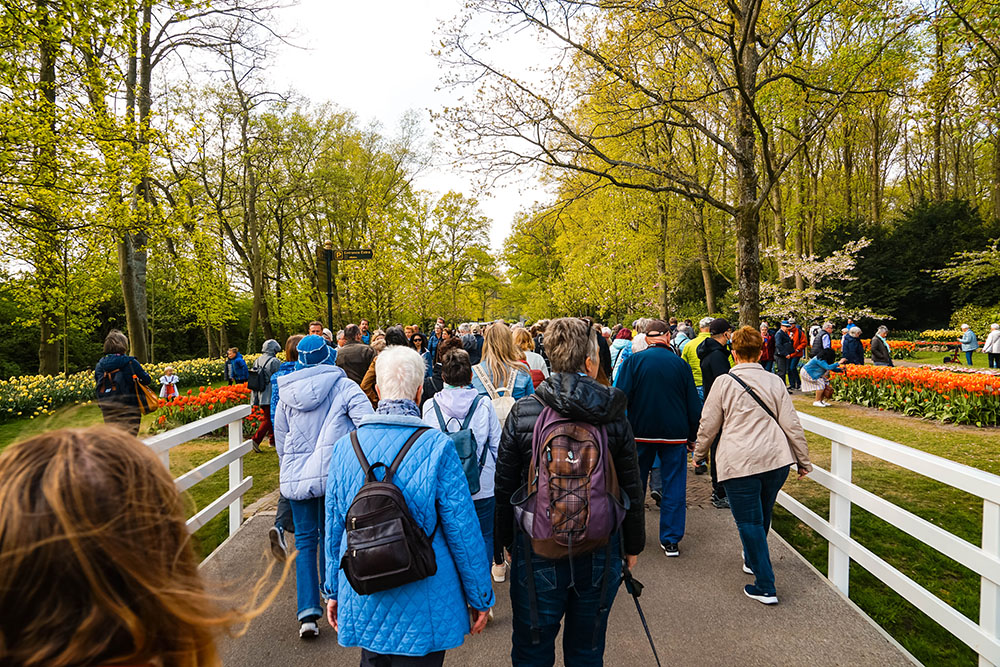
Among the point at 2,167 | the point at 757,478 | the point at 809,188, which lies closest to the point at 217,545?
the point at 757,478

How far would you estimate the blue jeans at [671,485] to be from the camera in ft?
15.6

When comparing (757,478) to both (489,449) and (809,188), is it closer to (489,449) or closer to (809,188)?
(489,449)

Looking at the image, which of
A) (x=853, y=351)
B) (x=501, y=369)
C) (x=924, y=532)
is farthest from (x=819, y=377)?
(x=501, y=369)

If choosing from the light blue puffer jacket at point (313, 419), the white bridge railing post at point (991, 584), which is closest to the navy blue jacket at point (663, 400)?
the white bridge railing post at point (991, 584)

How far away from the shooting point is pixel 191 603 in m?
0.98

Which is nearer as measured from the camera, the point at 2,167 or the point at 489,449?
the point at 489,449

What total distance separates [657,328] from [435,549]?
3.81m

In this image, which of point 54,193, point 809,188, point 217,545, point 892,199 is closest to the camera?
point 217,545

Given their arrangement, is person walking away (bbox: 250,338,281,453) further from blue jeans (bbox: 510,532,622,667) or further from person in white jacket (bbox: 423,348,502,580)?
blue jeans (bbox: 510,532,622,667)

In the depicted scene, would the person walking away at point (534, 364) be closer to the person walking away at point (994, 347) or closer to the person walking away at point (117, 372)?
the person walking away at point (117, 372)

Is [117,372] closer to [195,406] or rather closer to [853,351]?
[195,406]

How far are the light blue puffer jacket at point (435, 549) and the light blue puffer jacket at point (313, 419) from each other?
3.76ft

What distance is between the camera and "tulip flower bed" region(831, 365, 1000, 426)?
9.95 metres

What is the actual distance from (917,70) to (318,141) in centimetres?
2872
